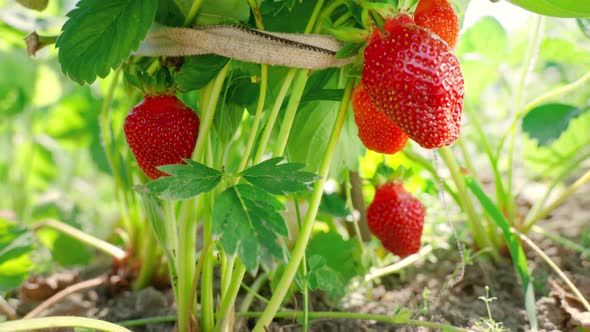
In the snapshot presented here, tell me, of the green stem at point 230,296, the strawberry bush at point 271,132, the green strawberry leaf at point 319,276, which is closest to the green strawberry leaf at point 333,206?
the strawberry bush at point 271,132

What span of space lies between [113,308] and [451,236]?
690mm

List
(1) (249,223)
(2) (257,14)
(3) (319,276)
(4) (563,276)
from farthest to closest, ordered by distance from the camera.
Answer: (4) (563,276)
(3) (319,276)
(2) (257,14)
(1) (249,223)

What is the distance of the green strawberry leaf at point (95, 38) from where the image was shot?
65 centimetres

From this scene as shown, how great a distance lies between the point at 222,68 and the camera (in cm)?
68

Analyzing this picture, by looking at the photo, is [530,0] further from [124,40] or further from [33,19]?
[33,19]

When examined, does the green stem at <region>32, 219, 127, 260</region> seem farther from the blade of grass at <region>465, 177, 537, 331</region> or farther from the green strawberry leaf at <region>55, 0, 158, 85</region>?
the blade of grass at <region>465, 177, 537, 331</region>

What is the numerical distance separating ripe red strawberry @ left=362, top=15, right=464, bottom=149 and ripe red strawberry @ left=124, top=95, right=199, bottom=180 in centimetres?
23

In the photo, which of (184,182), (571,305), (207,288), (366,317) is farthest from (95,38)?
(571,305)

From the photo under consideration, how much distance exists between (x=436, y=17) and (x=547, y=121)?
0.62 m

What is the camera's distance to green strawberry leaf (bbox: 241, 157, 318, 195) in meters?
0.56

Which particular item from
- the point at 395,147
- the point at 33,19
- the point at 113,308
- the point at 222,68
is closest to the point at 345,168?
the point at 395,147

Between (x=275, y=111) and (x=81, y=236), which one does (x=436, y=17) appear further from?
(x=81, y=236)

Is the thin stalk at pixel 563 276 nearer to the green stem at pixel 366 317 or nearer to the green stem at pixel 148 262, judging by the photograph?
the green stem at pixel 366 317

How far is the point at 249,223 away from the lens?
0.55 metres
